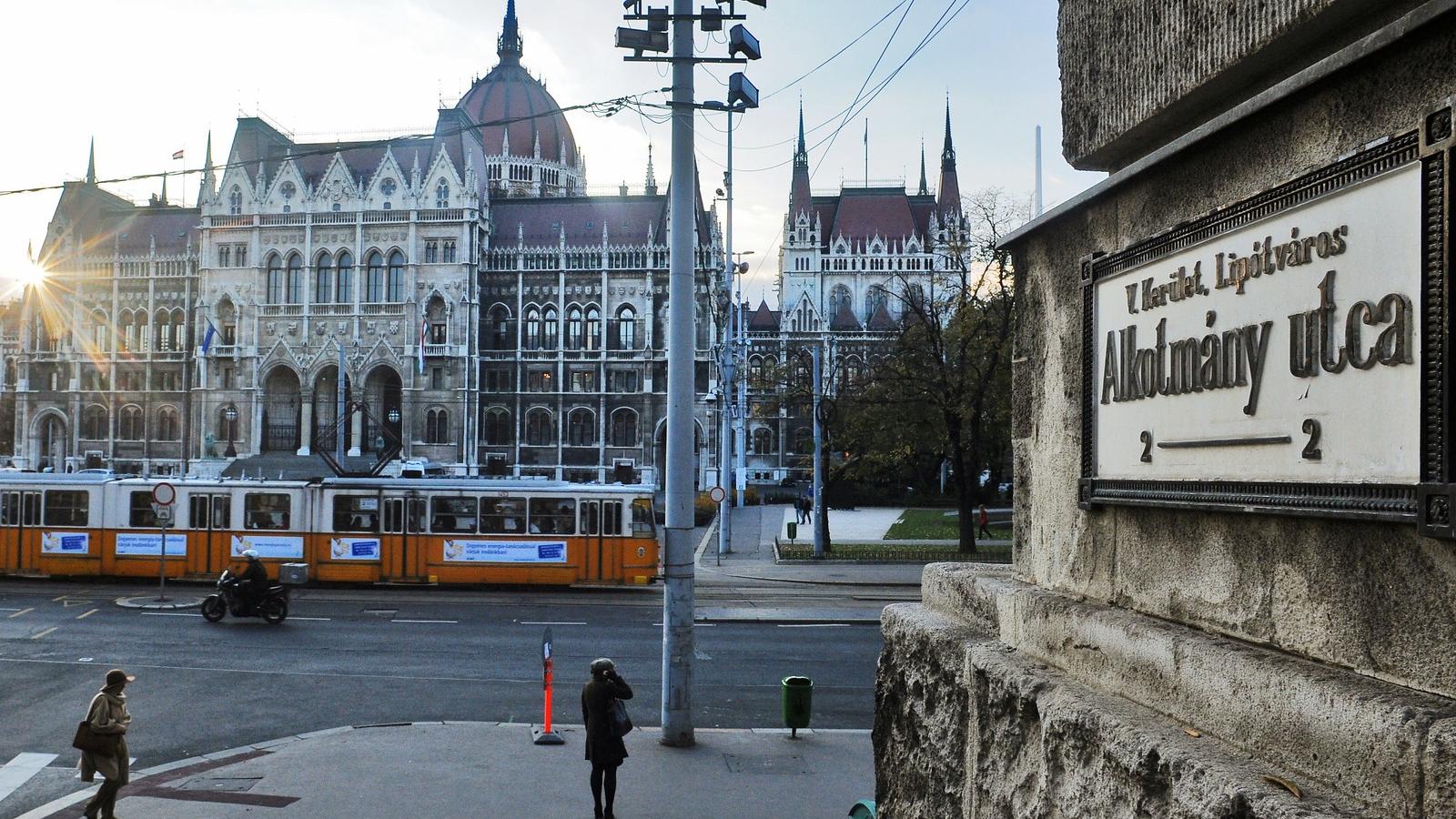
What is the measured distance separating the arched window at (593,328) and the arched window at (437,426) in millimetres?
9861

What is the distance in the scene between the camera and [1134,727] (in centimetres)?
238

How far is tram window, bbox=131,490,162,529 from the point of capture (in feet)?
80.7

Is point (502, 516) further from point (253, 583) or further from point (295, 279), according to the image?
point (295, 279)

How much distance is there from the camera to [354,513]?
24.1m

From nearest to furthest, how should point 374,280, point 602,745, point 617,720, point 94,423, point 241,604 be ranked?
point 602,745, point 617,720, point 241,604, point 374,280, point 94,423

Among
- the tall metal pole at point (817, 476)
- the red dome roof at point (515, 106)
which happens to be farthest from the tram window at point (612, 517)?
the red dome roof at point (515, 106)

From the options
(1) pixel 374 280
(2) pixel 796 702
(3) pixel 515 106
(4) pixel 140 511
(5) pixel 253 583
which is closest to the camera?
(2) pixel 796 702

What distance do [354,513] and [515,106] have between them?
75202 mm

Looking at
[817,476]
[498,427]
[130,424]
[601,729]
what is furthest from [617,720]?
[130,424]

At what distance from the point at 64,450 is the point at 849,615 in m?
71.2

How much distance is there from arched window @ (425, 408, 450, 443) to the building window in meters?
10.0

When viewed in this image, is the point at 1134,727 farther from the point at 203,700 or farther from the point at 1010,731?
the point at 203,700

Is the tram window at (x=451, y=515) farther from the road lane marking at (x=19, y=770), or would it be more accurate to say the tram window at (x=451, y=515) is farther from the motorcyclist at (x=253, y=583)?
the road lane marking at (x=19, y=770)

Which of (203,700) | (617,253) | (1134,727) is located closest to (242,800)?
(203,700)
